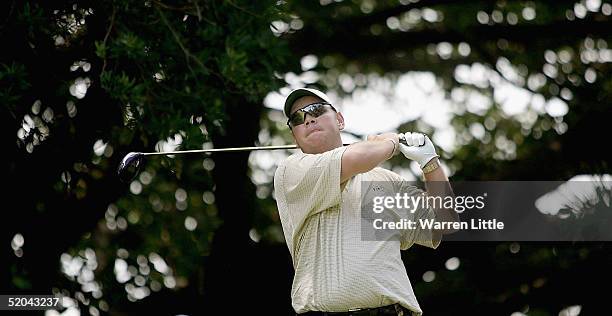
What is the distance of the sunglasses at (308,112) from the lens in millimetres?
4316

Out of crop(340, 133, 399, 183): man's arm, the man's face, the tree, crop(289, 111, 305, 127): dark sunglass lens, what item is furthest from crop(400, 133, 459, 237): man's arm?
the tree

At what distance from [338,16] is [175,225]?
239 cm

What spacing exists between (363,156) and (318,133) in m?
0.40

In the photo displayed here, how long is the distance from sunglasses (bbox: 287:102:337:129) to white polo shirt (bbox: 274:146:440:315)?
17 cm

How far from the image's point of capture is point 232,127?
25.9 feet

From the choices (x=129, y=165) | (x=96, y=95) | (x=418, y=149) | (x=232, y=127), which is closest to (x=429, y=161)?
(x=418, y=149)

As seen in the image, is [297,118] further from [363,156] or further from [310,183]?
[363,156]

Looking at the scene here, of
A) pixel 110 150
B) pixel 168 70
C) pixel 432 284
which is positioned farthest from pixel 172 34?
pixel 432 284

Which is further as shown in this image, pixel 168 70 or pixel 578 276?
pixel 578 276

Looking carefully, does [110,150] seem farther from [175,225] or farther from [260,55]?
[175,225]

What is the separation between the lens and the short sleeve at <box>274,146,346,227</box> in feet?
13.1

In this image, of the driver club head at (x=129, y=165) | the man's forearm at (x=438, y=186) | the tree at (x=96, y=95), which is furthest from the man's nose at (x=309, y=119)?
the tree at (x=96, y=95)

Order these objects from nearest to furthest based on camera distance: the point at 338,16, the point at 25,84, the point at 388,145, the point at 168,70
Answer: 1. the point at 388,145
2. the point at 25,84
3. the point at 168,70
4. the point at 338,16

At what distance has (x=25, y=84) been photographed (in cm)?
573
